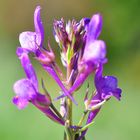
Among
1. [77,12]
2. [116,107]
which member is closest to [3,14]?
[77,12]

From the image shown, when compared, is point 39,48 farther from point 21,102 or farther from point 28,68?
point 21,102

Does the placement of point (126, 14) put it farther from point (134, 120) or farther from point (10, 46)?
point (134, 120)

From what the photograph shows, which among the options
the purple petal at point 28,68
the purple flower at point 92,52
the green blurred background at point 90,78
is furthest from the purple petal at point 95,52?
the green blurred background at point 90,78

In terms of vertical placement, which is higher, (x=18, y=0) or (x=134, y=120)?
(x=18, y=0)

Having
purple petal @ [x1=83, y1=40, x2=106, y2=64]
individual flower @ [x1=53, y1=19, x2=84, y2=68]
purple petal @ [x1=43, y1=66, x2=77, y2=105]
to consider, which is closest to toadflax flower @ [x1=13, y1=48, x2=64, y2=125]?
purple petal @ [x1=43, y1=66, x2=77, y2=105]

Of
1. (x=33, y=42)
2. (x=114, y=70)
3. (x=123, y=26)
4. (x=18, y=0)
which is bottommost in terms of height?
(x=33, y=42)

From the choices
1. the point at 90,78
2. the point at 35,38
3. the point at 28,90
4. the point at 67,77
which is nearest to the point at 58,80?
the point at 67,77
